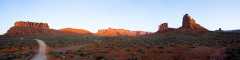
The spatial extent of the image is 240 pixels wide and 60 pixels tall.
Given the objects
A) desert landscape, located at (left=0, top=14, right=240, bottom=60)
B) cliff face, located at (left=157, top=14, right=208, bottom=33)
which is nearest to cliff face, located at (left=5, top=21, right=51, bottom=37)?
desert landscape, located at (left=0, top=14, right=240, bottom=60)

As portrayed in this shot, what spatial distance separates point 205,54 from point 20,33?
338ft

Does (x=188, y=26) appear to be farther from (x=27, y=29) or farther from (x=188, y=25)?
(x=27, y=29)

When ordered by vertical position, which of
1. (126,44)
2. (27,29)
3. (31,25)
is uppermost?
(31,25)

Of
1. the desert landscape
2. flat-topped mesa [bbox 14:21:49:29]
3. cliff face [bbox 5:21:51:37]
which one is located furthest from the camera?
flat-topped mesa [bbox 14:21:49:29]

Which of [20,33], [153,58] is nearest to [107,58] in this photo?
[153,58]

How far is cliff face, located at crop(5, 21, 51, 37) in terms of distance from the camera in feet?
431

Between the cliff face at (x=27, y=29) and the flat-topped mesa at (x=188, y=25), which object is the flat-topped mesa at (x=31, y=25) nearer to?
the cliff face at (x=27, y=29)

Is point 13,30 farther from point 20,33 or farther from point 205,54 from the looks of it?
point 205,54

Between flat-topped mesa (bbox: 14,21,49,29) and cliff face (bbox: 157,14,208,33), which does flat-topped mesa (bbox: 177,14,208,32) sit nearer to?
cliff face (bbox: 157,14,208,33)

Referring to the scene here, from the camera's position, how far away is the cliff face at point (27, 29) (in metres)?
131

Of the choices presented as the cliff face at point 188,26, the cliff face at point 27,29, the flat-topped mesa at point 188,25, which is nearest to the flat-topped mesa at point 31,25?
the cliff face at point 27,29

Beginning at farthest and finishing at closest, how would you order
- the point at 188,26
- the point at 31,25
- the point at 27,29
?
the point at 31,25, the point at 27,29, the point at 188,26

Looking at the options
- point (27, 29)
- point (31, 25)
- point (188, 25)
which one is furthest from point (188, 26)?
point (31, 25)

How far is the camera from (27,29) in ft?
451
